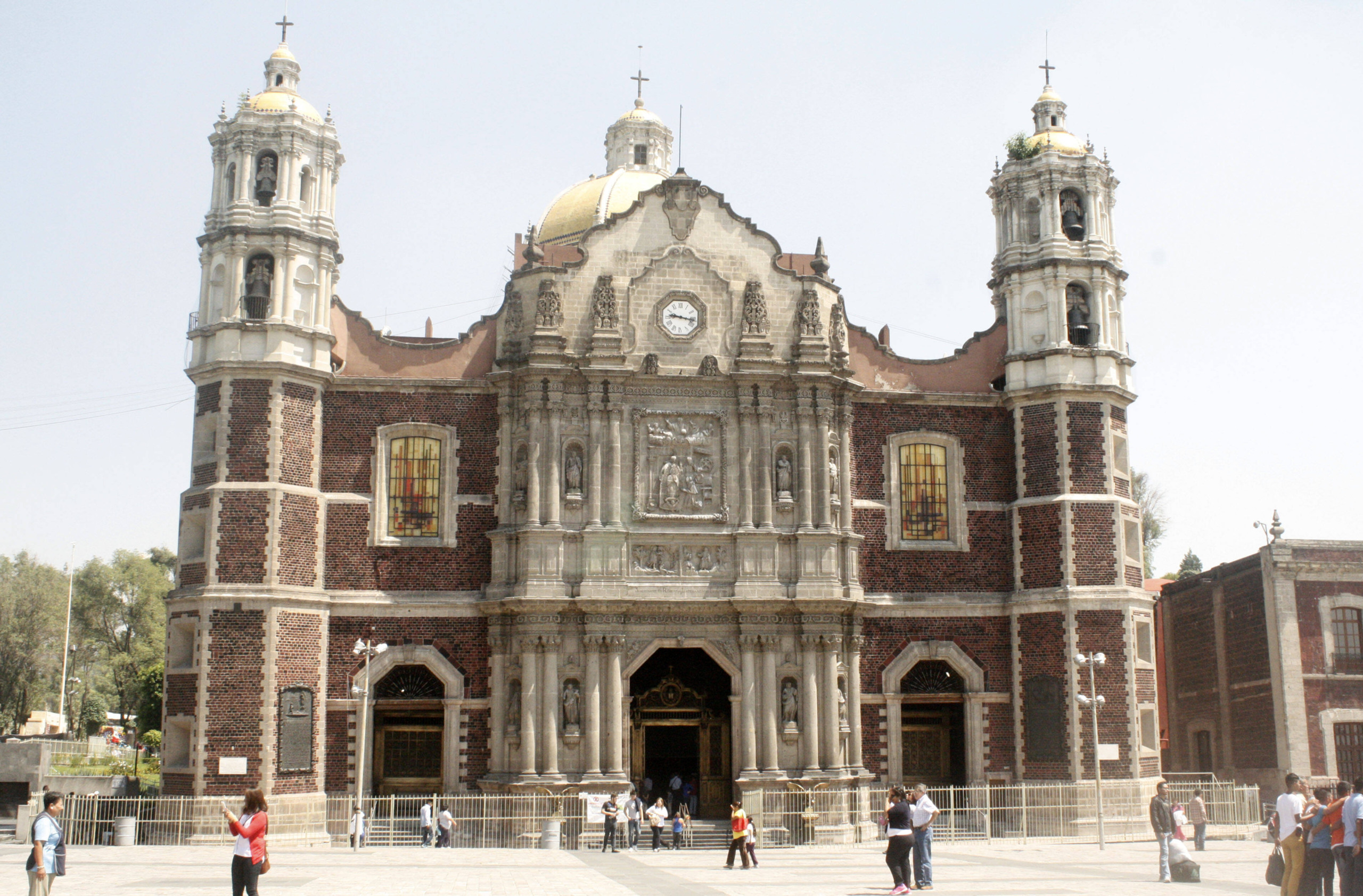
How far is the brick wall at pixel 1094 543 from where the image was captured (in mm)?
37688

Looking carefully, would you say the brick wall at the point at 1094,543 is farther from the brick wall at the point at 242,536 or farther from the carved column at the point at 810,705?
the brick wall at the point at 242,536

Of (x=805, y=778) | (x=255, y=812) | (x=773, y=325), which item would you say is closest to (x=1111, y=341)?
(x=773, y=325)

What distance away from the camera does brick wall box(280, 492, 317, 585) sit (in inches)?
1394

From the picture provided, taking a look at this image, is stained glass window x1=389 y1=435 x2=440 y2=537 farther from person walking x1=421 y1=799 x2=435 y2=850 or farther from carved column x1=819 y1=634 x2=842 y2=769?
carved column x1=819 y1=634 x2=842 y2=769

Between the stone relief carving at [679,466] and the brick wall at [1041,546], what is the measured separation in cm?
814

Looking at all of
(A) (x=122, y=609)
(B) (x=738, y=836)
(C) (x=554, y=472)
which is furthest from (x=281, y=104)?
(A) (x=122, y=609)

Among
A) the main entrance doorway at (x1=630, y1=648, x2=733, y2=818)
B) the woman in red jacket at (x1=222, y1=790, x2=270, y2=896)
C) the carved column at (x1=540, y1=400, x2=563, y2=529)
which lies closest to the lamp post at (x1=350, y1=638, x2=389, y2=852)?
the carved column at (x1=540, y1=400, x2=563, y2=529)

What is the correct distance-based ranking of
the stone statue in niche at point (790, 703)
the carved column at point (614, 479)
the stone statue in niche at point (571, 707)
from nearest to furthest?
the stone statue in niche at point (571, 707) < the stone statue in niche at point (790, 703) < the carved column at point (614, 479)

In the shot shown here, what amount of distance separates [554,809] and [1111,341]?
19.5 meters

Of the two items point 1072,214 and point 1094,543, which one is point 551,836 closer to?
point 1094,543

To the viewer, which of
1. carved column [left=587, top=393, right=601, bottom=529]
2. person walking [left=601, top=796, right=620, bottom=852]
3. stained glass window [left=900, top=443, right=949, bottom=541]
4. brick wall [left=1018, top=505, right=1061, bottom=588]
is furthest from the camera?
stained glass window [left=900, top=443, right=949, bottom=541]

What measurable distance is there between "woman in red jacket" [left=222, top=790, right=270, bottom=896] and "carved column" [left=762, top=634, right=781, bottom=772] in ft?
69.4

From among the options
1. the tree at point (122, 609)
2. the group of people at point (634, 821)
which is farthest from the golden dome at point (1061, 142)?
the tree at point (122, 609)

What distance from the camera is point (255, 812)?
52.5ft
